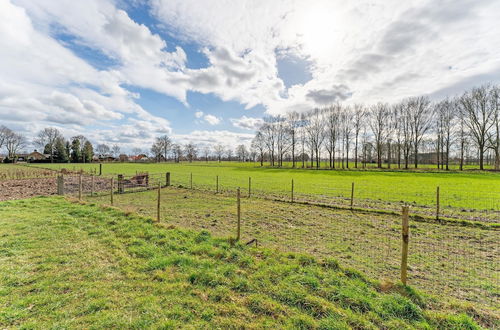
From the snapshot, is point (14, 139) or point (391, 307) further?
point (14, 139)

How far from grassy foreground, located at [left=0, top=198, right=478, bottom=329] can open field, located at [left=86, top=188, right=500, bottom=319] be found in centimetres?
117

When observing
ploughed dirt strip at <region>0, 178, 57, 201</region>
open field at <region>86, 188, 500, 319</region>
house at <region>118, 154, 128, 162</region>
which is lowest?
open field at <region>86, 188, 500, 319</region>

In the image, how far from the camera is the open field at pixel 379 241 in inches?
177

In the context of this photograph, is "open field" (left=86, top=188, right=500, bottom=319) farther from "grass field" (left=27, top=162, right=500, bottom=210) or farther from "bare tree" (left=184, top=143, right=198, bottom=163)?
"bare tree" (left=184, top=143, right=198, bottom=163)

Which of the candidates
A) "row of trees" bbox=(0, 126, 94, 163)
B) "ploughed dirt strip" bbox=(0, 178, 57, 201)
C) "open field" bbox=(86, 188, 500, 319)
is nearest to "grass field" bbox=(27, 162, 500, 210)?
"open field" bbox=(86, 188, 500, 319)

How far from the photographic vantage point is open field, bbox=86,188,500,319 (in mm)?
4492

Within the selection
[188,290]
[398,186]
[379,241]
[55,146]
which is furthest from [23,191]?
[55,146]

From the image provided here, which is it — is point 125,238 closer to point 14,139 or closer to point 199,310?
point 199,310

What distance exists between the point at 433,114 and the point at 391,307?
214 feet

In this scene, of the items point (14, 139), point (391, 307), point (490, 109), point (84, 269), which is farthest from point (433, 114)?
point (14, 139)

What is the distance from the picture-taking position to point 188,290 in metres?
3.82

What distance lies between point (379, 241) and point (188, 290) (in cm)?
664

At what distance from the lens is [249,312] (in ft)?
10.7

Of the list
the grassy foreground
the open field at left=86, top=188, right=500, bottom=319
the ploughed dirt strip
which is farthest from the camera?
the ploughed dirt strip
